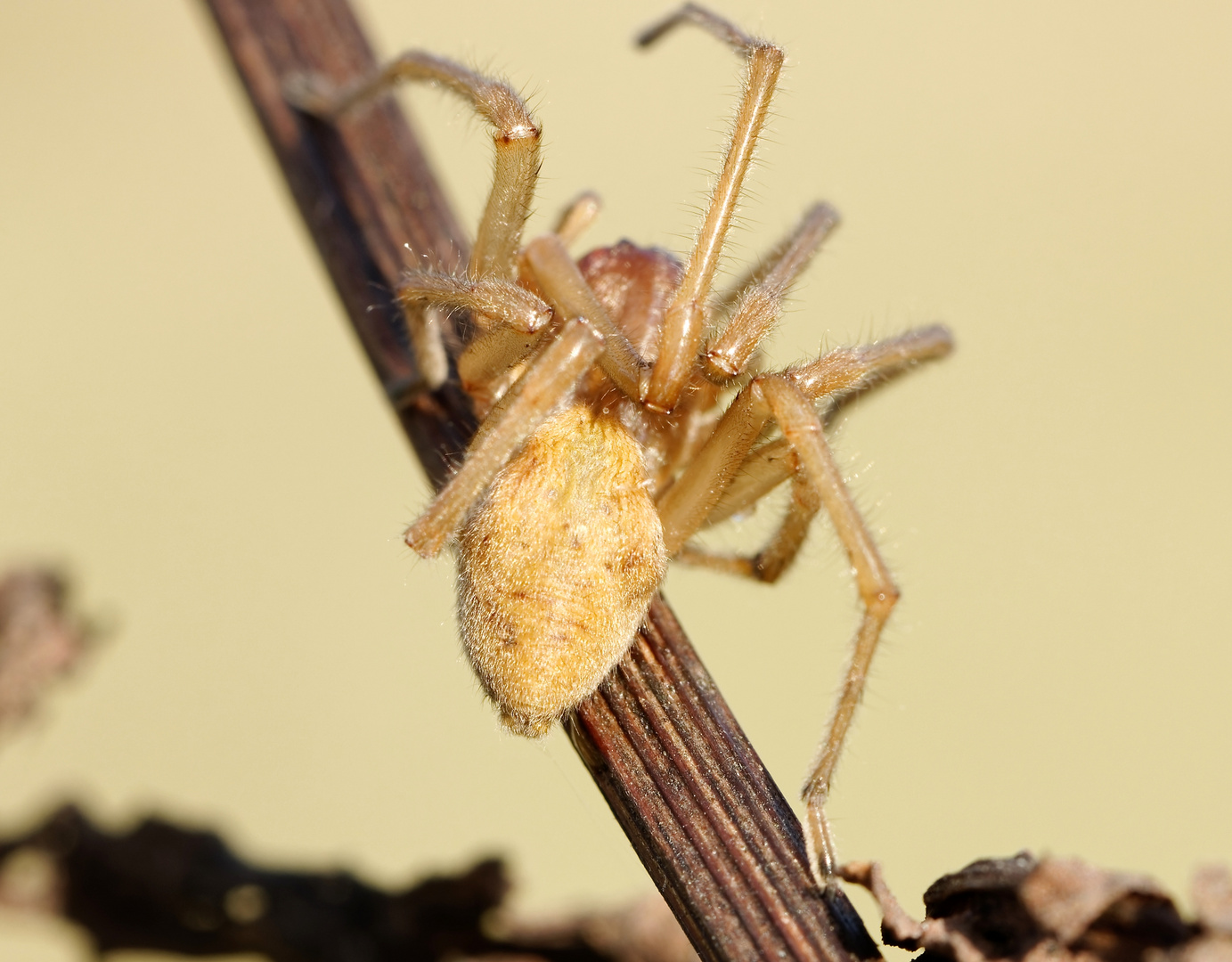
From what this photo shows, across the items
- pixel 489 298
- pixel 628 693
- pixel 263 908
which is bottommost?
pixel 263 908

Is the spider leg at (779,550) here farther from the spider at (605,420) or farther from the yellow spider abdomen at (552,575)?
the yellow spider abdomen at (552,575)

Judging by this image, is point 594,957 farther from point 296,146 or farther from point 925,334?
point 296,146

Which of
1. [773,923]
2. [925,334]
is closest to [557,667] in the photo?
[773,923]

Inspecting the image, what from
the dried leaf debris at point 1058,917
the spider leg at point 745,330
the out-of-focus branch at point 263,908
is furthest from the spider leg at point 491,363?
the dried leaf debris at point 1058,917

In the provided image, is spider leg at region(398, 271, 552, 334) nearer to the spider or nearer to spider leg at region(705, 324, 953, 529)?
the spider

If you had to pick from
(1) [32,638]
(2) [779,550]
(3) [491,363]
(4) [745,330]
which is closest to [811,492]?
(2) [779,550]

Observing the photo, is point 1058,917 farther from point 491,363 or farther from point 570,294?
point 491,363
